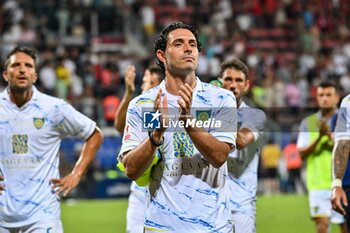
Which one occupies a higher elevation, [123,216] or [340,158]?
[340,158]

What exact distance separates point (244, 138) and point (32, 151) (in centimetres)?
209

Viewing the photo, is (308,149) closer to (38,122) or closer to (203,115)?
(38,122)

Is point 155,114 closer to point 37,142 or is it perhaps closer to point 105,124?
point 37,142

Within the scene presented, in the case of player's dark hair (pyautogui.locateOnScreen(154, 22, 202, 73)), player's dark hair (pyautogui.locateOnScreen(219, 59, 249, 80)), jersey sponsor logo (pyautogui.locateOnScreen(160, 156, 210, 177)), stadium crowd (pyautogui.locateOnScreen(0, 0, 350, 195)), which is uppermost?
stadium crowd (pyautogui.locateOnScreen(0, 0, 350, 195))

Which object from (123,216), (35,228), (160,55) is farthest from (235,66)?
(123,216)

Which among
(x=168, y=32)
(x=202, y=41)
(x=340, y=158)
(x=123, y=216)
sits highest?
(x=202, y=41)

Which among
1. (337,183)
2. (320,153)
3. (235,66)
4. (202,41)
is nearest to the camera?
(337,183)

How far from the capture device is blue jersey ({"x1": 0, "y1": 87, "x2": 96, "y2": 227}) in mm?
7711

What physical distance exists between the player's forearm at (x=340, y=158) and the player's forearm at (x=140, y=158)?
2.59 m

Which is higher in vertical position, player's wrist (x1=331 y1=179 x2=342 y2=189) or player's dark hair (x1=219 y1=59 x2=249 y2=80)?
player's dark hair (x1=219 y1=59 x2=249 y2=80)

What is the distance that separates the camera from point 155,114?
18.5 ft

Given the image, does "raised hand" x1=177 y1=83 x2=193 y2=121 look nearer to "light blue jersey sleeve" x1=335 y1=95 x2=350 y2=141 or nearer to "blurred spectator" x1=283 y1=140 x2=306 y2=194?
"light blue jersey sleeve" x1=335 y1=95 x2=350 y2=141

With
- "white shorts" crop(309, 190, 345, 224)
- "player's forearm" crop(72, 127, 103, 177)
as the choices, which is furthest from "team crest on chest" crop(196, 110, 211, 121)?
"white shorts" crop(309, 190, 345, 224)

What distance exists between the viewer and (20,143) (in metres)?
7.94
